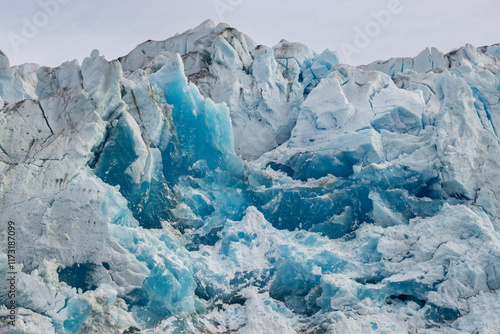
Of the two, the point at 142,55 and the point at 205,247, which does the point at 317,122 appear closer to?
the point at 205,247

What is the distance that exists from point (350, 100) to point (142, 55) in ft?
26.4

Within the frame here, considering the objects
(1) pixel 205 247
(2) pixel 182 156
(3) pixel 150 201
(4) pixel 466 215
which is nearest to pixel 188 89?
(2) pixel 182 156

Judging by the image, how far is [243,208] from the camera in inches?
427

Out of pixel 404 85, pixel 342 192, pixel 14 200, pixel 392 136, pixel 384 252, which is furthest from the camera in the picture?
pixel 404 85

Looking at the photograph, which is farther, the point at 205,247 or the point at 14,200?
the point at 205,247

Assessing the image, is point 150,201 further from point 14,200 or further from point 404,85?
point 404,85

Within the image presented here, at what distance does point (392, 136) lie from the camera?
12375mm

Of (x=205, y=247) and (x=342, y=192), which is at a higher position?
(x=342, y=192)

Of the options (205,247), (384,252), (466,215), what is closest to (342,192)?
(384,252)

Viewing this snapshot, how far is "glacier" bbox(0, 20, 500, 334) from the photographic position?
8305 millimetres

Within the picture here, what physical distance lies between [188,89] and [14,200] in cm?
465

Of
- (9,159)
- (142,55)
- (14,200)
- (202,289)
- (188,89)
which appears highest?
(142,55)

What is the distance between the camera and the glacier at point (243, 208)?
830 cm

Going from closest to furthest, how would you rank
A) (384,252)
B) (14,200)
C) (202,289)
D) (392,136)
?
(14,200)
(202,289)
(384,252)
(392,136)
